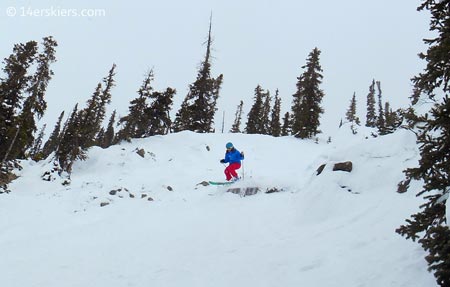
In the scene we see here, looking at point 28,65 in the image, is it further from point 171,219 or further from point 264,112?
point 264,112

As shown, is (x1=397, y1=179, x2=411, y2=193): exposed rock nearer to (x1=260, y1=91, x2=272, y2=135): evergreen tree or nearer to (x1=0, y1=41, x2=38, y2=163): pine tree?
(x1=0, y1=41, x2=38, y2=163): pine tree

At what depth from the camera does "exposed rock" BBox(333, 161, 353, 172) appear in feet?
39.4

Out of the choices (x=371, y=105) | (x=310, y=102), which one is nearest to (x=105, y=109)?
(x=310, y=102)

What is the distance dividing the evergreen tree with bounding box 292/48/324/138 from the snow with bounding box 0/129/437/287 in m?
23.6

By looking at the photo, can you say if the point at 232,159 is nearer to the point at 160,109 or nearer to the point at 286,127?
the point at 160,109

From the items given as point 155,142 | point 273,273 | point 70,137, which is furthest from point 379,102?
point 273,273

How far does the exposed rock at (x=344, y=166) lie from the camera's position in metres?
12.0

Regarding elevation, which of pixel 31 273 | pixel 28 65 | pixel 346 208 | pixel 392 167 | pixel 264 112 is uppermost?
pixel 264 112

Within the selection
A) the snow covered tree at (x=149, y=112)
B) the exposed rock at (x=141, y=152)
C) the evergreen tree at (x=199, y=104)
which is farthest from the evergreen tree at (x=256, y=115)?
the exposed rock at (x=141, y=152)

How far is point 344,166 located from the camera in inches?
476

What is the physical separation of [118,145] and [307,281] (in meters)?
25.4

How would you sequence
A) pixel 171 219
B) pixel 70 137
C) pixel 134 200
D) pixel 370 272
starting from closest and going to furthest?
pixel 370 272
pixel 171 219
pixel 134 200
pixel 70 137

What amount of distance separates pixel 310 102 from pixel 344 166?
3215cm

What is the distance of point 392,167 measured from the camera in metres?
11.1
